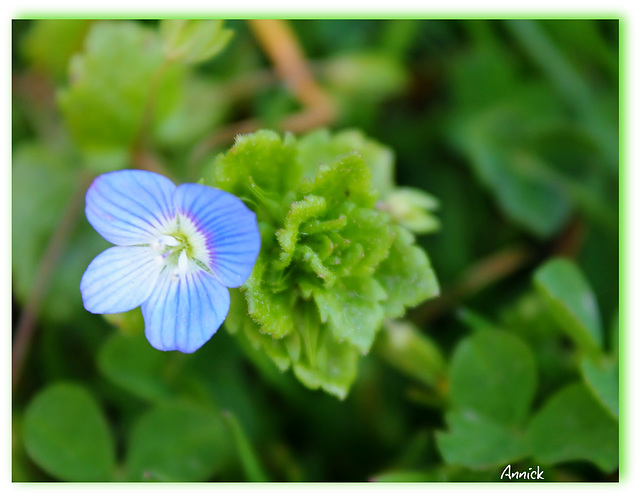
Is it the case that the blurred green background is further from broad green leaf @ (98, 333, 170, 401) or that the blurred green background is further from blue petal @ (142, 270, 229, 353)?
blue petal @ (142, 270, 229, 353)

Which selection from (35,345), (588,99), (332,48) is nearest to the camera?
(35,345)

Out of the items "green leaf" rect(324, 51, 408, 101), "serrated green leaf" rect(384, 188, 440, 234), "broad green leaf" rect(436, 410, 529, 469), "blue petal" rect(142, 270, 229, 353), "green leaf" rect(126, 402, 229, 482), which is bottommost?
"broad green leaf" rect(436, 410, 529, 469)

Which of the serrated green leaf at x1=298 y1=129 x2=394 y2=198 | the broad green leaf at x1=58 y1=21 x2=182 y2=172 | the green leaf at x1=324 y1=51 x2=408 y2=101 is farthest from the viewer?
the green leaf at x1=324 y1=51 x2=408 y2=101

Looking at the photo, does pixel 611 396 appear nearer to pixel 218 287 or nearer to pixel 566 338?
pixel 566 338

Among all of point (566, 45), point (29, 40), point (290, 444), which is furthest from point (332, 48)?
point (290, 444)

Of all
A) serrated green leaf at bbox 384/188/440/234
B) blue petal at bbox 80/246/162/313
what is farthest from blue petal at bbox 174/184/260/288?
serrated green leaf at bbox 384/188/440/234

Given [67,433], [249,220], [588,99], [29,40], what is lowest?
[67,433]

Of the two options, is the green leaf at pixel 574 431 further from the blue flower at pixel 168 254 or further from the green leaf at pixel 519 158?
the blue flower at pixel 168 254

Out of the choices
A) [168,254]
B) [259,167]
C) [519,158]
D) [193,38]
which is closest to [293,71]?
[193,38]
